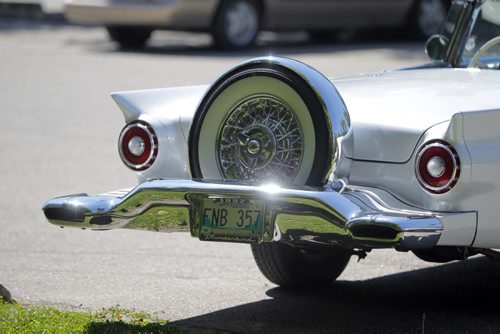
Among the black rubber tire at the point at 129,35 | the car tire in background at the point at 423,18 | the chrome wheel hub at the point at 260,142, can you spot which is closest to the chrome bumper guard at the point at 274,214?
the chrome wheel hub at the point at 260,142

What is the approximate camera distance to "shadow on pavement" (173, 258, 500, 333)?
17.5 feet

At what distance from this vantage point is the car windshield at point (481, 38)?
611 cm

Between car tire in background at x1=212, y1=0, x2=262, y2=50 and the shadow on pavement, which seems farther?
car tire in background at x1=212, y1=0, x2=262, y2=50

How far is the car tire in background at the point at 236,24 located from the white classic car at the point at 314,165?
444 inches

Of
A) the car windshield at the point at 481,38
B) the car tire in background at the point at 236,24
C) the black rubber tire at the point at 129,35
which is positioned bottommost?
the black rubber tire at the point at 129,35

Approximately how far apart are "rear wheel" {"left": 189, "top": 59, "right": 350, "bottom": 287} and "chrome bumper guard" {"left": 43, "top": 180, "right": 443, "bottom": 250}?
21cm

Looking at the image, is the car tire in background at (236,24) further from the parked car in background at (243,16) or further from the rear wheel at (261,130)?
the rear wheel at (261,130)

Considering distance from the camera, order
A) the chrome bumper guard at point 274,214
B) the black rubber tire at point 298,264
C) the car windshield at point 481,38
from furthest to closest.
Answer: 1. the car windshield at point 481,38
2. the black rubber tire at point 298,264
3. the chrome bumper guard at point 274,214

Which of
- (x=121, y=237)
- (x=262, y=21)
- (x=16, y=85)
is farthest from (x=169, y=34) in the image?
(x=121, y=237)

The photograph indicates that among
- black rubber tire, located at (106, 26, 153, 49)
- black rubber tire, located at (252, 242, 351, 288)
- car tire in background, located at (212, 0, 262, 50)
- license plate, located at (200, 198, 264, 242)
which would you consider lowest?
black rubber tire, located at (106, 26, 153, 49)

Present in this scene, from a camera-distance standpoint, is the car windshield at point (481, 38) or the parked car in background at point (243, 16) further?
the parked car in background at point (243, 16)

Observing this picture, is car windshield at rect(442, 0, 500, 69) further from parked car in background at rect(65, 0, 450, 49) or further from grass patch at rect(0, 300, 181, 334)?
parked car in background at rect(65, 0, 450, 49)

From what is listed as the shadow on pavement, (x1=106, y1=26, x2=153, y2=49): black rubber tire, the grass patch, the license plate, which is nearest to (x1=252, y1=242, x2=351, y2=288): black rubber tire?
the shadow on pavement

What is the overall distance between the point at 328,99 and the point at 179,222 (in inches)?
32.4
